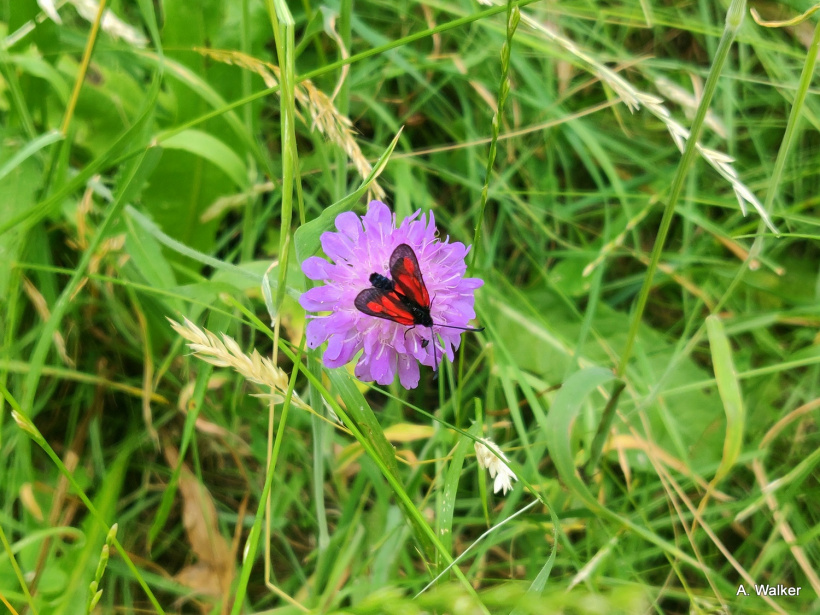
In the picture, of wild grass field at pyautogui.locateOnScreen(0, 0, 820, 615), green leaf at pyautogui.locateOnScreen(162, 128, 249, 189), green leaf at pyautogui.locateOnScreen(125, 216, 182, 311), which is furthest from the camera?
green leaf at pyautogui.locateOnScreen(162, 128, 249, 189)

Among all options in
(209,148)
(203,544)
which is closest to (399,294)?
(209,148)

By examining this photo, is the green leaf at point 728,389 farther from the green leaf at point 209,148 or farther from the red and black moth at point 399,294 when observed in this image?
the green leaf at point 209,148

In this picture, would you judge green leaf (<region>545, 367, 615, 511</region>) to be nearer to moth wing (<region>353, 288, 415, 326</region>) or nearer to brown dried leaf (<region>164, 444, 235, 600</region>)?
moth wing (<region>353, 288, 415, 326</region>)

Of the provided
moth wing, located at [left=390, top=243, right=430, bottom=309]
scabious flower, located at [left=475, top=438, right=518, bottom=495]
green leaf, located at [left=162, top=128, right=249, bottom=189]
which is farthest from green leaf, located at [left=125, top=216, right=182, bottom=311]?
scabious flower, located at [left=475, top=438, right=518, bottom=495]

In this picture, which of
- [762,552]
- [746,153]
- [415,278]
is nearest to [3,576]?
[415,278]

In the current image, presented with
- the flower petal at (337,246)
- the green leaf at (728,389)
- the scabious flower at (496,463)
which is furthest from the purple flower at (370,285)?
the green leaf at (728,389)

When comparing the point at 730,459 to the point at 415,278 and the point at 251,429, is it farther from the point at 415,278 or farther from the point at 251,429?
the point at 251,429

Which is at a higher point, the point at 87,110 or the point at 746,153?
the point at 87,110

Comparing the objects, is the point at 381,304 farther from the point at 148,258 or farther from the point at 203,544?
the point at 203,544
